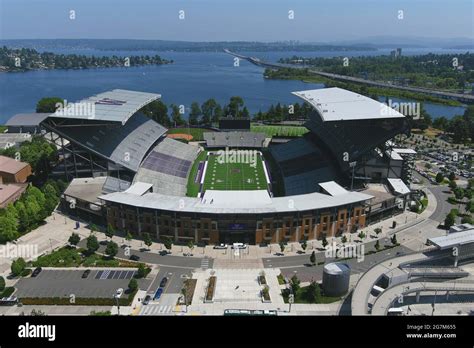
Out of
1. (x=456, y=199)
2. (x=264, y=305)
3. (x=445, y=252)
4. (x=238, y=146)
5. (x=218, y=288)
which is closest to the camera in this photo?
(x=264, y=305)

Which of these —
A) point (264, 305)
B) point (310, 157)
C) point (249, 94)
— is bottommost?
point (264, 305)

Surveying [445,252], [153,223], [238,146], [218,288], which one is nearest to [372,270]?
[445,252]

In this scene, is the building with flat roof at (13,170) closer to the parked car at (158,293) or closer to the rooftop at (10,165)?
the rooftop at (10,165)

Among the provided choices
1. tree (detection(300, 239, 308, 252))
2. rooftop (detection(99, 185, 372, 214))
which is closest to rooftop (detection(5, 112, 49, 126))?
rooftop (detection(99, 185, 372, 214))

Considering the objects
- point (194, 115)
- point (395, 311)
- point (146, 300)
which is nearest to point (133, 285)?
point (146, 300)

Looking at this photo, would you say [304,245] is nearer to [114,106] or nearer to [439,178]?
[439,178]

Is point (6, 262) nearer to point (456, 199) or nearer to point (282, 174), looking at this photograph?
point (282, 174)
